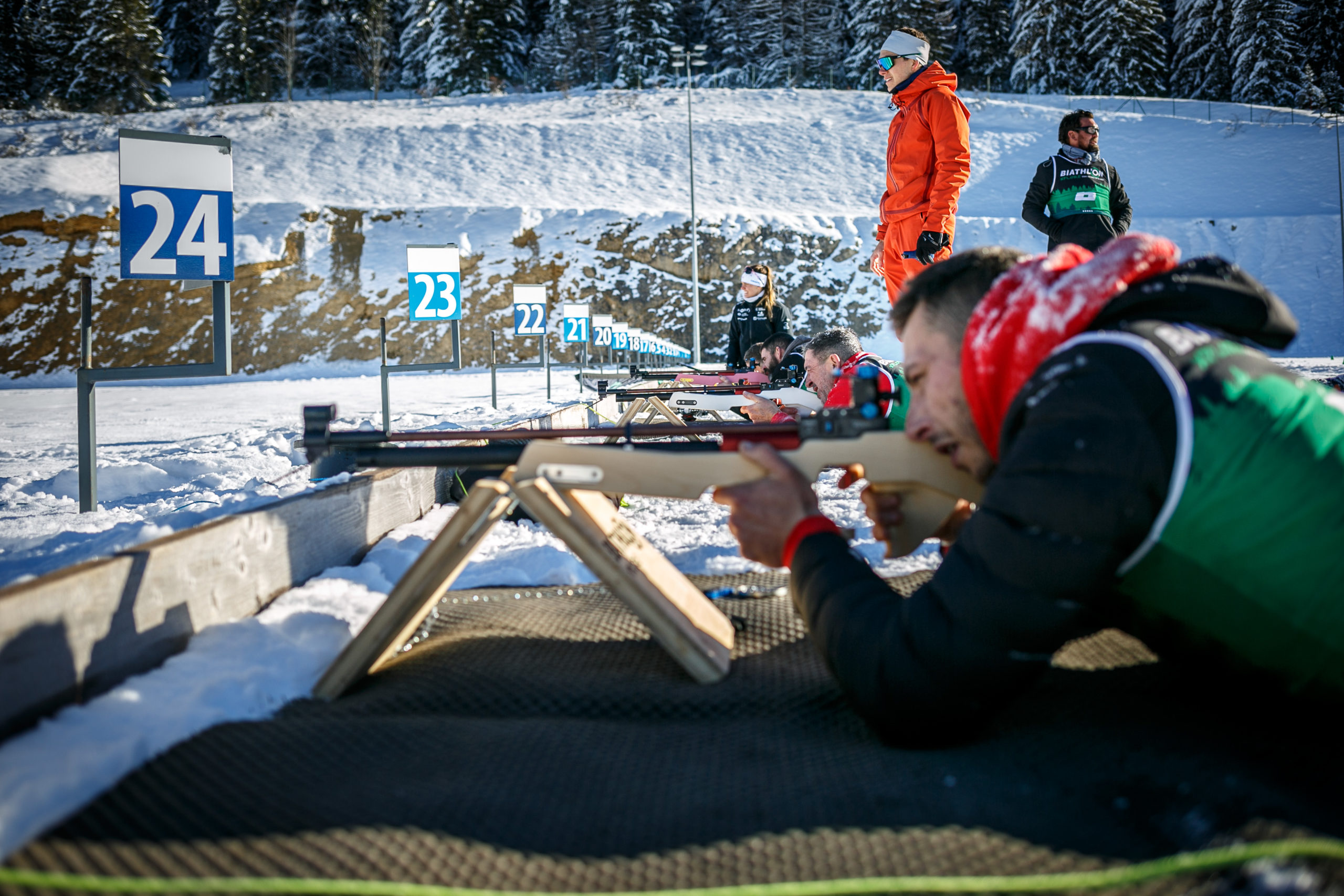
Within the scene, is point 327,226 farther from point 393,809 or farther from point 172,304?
point 393,809

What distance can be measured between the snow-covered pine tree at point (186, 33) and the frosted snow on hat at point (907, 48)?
56083 mm

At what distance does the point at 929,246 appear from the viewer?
13.8 feet

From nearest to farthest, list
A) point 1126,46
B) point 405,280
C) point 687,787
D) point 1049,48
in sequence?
point 687,787 < point 405,280 < point 1126,46 < point 1049,48

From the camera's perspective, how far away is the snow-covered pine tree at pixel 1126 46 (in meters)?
36.8

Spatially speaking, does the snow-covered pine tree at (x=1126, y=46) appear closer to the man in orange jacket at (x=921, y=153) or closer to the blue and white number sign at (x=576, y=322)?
the blue and white number sign at (x=576, y=322)

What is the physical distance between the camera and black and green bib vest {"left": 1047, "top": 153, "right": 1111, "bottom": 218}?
4.53 metres

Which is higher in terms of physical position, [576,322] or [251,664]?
[576,322]

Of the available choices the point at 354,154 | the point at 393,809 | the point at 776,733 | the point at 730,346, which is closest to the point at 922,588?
→ the point at 776,733

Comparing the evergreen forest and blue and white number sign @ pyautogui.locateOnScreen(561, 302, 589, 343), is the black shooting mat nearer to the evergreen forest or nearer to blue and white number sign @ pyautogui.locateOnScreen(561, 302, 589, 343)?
blue and white number sign @ pyautogui.locateOnScreen(561, 302, 589, 343)

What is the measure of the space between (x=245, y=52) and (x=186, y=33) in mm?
14670

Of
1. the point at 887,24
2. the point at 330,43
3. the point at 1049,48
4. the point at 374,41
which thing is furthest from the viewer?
the point at 330,43

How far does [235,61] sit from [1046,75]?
131 feet

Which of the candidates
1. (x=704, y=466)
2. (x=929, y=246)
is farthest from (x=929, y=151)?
(x=704, y=466)

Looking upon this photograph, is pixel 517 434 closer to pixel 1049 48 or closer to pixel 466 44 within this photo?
pixel 466 44
